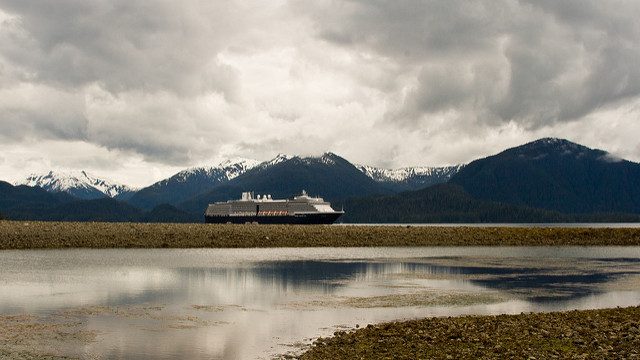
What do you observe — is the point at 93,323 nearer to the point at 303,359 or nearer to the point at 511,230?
the point at 303,359

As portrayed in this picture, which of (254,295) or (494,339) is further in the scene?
(254,295)

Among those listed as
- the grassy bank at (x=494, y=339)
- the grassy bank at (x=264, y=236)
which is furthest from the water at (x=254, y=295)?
the grassy bank at (x=264, y=236)

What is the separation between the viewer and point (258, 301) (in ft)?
126

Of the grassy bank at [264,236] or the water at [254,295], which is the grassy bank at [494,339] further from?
the grassy bank at [264,236]

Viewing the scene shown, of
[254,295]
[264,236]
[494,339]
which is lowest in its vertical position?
[254,295]

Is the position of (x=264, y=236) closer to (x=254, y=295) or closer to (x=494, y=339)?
(x=254, y=295)

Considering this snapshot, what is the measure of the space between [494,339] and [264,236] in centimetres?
8280

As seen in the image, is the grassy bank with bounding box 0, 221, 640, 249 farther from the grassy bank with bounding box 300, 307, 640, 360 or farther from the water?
the grassy bank with bounding box 300, 307, 640, 360

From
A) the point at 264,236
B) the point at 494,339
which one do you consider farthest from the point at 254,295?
the point at 264,236

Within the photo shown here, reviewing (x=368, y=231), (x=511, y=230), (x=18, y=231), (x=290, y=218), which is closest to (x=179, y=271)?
(x=18, y=231)

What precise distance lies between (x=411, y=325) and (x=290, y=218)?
171814 millimetres

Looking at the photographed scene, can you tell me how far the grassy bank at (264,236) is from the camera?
93.6 metres

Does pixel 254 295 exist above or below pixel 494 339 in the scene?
below

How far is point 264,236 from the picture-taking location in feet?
346
